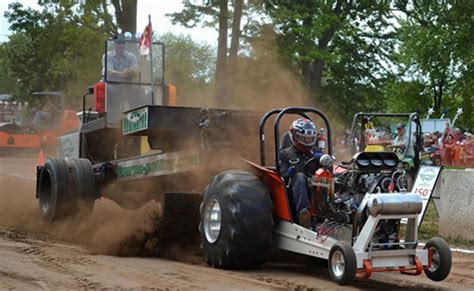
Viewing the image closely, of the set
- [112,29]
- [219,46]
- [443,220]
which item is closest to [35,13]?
[112,29]

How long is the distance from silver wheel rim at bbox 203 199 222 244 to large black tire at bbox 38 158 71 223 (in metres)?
3.01

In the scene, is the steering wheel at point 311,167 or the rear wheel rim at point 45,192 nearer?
the steering wheel at point 311,167

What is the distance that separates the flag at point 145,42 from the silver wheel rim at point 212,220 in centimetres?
420

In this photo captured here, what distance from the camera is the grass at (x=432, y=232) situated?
34.7 ft

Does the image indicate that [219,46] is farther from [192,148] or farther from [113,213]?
[192,148]

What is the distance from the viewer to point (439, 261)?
7059 millimetres

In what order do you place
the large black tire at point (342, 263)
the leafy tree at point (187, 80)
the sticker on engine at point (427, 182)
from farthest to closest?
the leafy tree at point (187, 80), the sticker on engine at point (427, 182), the large black tire at point (342, 263)

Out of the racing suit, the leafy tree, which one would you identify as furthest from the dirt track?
the leafy tree

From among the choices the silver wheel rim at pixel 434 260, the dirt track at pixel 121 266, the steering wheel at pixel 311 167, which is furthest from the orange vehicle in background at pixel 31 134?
the silver wheel rim at pixel 434 260

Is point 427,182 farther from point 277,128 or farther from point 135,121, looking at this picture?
point 135,121

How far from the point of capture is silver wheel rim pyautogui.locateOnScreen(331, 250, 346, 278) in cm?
685

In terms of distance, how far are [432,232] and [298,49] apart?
15.5 m

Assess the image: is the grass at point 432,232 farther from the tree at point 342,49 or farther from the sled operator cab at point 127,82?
the tree at point 342,49

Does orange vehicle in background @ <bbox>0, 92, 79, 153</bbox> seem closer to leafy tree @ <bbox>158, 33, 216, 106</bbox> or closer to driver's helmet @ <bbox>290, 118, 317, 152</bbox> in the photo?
leafy tree @ <bbox>158, 33, 216, 106</bbox>
